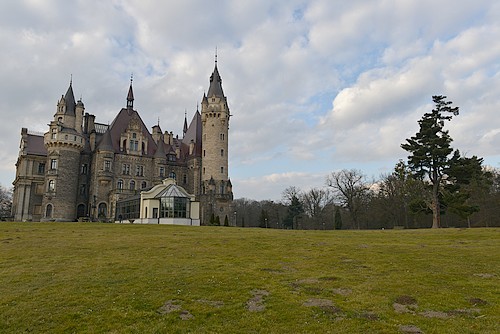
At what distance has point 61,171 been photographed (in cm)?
5738

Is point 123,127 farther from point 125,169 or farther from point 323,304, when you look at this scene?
point 323,304

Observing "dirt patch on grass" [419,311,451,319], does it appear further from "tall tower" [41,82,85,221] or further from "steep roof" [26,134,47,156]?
"steep roof" [26,134,47,156]

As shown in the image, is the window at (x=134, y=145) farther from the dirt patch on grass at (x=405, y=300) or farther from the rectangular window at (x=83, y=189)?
the dirt patch on grass at (x=405, y=300)

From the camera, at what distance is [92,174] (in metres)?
61.1

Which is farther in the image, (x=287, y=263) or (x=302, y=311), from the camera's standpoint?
(x=287, y=263)

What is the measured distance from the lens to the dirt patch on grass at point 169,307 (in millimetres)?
10461

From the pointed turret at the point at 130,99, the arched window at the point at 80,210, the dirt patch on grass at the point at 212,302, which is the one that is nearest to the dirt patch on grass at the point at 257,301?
the dirt patch on grass at the point at 212,302

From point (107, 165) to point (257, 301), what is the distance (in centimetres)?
5348

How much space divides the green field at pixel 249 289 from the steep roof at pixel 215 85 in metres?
48.3

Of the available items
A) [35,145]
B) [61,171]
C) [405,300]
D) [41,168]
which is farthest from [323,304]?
[35,145]

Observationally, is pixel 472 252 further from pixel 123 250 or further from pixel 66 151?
pixel 66 151

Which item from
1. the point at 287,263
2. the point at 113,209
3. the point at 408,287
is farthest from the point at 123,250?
the point at 113,209

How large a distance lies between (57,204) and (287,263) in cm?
4887

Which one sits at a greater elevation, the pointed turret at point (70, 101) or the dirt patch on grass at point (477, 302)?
the pointed turret at point (70, 101)
